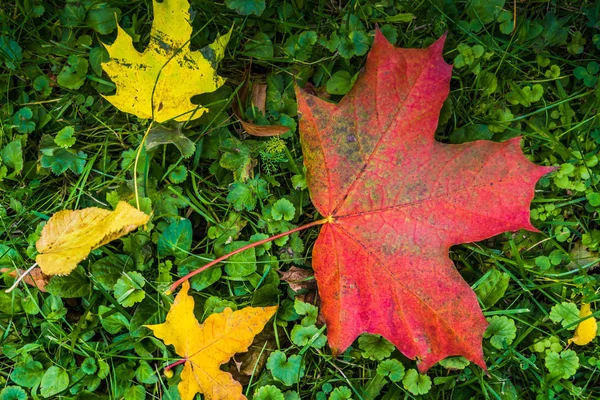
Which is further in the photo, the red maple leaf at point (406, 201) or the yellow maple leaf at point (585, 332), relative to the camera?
the yellow maple leaf at point (585, 332)

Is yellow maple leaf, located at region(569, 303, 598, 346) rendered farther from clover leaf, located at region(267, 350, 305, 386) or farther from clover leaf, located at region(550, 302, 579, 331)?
clover leaf, located at region(267, 350, 305, 386)

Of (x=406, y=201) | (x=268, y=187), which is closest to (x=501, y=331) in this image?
(x=406, y=201)

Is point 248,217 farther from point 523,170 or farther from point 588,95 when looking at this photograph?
point 588,95

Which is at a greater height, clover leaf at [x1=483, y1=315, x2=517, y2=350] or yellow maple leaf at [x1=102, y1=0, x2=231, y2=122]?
yellow maple leaf at [x1=102, y1=0, x2=231, y2=122]

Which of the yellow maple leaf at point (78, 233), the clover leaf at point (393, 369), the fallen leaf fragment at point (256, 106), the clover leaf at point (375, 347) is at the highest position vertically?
the fallen leaf fragment at point (256, 106)

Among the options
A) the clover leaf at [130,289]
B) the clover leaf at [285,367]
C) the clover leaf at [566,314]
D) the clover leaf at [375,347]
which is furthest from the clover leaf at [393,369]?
the clover leaf at [130,289]

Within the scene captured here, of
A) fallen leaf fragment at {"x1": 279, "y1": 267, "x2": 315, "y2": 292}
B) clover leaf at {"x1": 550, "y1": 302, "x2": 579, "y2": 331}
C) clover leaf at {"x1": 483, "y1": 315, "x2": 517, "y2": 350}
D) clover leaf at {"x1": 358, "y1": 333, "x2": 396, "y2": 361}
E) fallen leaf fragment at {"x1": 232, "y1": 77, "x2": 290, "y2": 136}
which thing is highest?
fallen leaf fragment at {"x1": 232, "y1": 77, "x2": 290, "y2": 136}

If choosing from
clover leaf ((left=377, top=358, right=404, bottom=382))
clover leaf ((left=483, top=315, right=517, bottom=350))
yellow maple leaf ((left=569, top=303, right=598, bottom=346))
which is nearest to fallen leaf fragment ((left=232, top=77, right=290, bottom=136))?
clover leaf ((left=377, top=358, right=404, bottom=382))

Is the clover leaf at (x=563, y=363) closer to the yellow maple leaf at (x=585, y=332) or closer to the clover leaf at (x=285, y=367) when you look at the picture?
the yellow maple leaf at (x=585, y=332)
